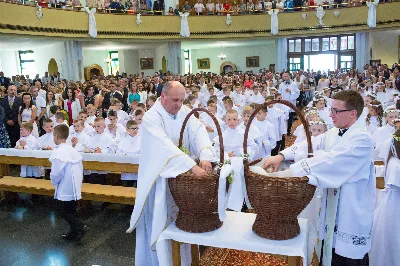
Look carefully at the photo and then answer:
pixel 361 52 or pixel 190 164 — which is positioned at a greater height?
pixel 361 52

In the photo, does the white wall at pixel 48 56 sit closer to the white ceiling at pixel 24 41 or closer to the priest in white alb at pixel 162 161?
the white ceiling at pixel 24 41

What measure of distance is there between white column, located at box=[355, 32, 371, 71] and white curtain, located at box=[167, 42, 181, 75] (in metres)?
10.2

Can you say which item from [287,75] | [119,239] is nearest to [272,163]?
[119,239]

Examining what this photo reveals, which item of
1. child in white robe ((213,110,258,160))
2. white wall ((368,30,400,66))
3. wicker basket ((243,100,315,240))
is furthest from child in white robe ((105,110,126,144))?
white wall ((368,30,400,66))

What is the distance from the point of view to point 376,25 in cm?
2156

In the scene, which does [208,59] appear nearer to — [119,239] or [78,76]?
[78,76]

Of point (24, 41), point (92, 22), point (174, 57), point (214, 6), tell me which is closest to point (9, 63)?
point (24, 41)

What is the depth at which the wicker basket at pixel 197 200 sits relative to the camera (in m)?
2.92

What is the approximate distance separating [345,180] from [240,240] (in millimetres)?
854

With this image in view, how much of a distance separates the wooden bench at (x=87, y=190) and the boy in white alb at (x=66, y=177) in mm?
631

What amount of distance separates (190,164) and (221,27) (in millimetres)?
21737

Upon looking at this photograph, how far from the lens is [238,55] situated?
1149 inches

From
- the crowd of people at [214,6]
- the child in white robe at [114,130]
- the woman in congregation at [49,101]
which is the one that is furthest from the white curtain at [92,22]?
the child in white robe at [114,130]

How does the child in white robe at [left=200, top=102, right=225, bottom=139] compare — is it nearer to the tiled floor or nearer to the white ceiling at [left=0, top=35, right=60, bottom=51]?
the tiled floor
